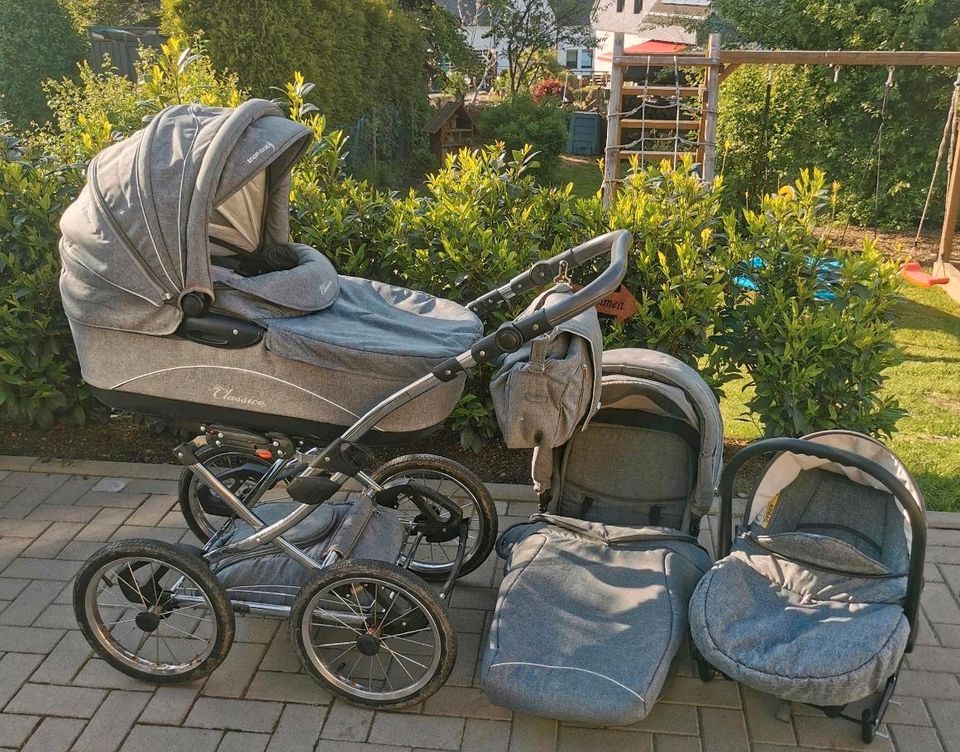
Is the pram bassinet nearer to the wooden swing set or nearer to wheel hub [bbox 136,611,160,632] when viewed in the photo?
wheel hub [bbox 136,611,160,632]

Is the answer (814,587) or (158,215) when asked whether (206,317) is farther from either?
(814,587)

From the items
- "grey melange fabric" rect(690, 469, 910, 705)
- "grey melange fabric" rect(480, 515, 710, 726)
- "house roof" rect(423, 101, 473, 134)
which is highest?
"grey melange fabric" rect(690, 469, 910, 705)

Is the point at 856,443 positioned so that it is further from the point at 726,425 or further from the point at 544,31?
the point at 544,31

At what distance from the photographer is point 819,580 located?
9.90ft

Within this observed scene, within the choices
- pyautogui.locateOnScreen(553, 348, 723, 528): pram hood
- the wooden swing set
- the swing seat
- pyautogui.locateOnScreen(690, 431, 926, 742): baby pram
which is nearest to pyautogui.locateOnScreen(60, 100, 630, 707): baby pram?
pyautogui.locateOnScreen(553, 348, 723, 528): pram hood

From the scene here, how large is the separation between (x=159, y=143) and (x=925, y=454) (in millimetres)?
4521

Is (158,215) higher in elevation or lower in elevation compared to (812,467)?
higher

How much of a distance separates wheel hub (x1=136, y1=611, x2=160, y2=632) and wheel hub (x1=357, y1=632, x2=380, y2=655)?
771 mm

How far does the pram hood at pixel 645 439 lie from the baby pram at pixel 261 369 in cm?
56

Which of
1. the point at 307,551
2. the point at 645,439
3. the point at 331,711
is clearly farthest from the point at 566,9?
the point at 331,711

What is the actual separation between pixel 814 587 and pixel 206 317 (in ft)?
7.27

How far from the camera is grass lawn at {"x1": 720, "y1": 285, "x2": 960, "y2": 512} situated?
4.85 meters

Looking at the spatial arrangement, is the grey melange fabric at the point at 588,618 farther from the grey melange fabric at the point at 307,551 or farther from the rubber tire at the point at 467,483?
the grey melange fabric at the point at 307,551

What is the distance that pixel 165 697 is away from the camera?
3.16 m
